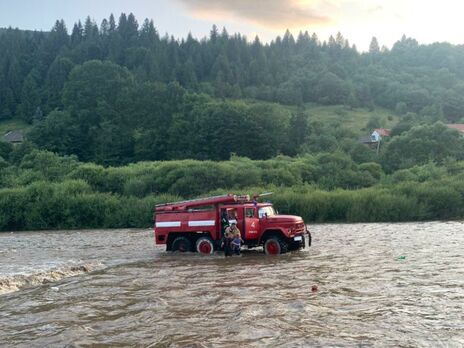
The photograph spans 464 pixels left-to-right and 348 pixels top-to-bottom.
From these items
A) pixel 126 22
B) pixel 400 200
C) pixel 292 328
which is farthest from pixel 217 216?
pixel 126 22

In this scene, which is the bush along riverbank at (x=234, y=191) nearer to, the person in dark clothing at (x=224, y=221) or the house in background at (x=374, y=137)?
the person in dark clothing at (x=224, y=221)

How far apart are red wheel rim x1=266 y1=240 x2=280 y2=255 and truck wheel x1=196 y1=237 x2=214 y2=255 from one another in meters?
2.46

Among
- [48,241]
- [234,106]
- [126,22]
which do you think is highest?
[126,22]

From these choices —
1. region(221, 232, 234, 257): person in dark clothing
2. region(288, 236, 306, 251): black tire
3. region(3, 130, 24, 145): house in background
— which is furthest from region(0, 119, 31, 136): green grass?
region(288, 236, 306, 251): black tire

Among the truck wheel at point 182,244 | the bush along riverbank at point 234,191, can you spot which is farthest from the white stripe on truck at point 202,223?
the bush along riverbank at point 234,191

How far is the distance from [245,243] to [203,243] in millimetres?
1955

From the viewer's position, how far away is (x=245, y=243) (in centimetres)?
2272

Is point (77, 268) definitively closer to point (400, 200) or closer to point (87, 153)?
point (400, 200)

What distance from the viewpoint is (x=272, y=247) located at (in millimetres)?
22344

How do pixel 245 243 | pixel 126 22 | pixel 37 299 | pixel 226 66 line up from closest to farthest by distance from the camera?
pixel 37 299 → pixel 245 243 → pixel 226 66 → pixel 126 22

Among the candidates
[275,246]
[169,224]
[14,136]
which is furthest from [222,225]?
[14,136]

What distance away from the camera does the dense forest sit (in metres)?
48.0

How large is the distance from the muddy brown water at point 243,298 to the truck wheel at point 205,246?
2.41 feet

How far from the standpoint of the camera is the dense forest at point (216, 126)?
48.0m
